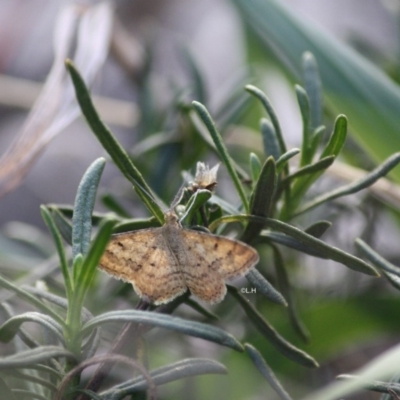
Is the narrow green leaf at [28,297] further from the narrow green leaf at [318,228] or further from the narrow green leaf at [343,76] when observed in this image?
the narrow green leaf at [343,76]

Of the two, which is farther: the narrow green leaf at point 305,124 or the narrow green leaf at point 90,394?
the narrow green leaf at point 305,124

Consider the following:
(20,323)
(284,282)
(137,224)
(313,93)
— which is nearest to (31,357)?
(20,323)

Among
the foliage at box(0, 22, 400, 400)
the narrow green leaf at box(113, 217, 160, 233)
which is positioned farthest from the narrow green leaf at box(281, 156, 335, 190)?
the narrow green leaf at box(113, 217, 160, 233)

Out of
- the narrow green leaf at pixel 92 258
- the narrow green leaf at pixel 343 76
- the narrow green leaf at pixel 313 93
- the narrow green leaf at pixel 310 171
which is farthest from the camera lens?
the narrow green leaf at pixel 343 76

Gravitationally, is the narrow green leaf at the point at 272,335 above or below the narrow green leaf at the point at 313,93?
below

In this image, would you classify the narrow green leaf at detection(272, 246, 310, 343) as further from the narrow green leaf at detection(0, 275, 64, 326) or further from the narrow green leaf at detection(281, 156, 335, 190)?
the narrow green leaf at detection(0, 275, 64, 326)

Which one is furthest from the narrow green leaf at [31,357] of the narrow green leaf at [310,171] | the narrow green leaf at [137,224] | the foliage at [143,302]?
the narrow green leaf at [310,171]
